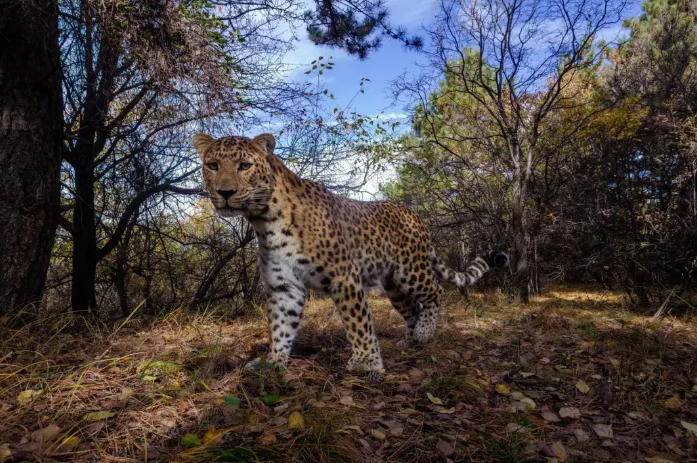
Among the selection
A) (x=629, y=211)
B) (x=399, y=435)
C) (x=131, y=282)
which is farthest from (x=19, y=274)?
(x=629, y=211)

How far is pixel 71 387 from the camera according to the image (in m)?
3.58

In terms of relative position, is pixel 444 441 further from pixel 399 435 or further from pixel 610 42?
pixel 610 42

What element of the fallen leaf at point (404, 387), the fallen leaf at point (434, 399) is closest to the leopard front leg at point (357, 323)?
the fallen leaf at point (404, 387)

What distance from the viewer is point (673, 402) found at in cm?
405

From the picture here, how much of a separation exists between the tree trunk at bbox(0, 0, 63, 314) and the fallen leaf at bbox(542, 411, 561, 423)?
239 inches

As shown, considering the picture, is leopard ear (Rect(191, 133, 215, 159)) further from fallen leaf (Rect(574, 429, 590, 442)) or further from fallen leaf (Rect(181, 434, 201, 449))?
fallen leaf (Rect(574, 429, 590, 442))

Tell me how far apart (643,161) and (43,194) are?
54.9 ft

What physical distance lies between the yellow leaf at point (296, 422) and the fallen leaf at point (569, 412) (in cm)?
227

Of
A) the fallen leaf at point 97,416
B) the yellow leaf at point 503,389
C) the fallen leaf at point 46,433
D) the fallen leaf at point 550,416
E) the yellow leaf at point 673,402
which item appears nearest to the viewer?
the fallen leaf at point 46,433

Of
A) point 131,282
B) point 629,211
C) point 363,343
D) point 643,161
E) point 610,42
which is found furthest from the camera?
point 643,161

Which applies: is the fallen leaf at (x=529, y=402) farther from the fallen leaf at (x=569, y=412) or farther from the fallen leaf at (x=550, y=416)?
the fallen leaf at (x=569, y=412)

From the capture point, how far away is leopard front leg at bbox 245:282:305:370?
467 centimetres

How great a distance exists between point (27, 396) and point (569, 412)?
4443 millimetres

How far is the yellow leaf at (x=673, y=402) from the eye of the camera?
3.99m
